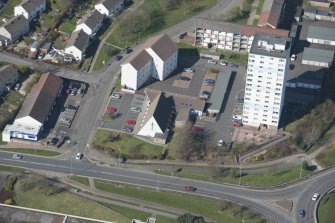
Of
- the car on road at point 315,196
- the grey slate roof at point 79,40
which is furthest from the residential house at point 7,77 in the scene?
the car on road at point 315,196

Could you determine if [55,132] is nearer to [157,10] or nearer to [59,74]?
[59,74]

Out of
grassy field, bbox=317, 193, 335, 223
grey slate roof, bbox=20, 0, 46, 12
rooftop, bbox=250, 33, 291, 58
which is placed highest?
rooftop, bbox=250, 33, 291, 58

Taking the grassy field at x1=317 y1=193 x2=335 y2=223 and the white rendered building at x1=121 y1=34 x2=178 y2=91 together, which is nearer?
the grassy field at x1=317 y1=193 x2=335 y2=223

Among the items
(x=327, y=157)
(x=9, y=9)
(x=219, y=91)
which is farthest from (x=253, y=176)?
(x=9, y=9)

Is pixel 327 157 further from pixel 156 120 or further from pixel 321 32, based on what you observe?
pixel 321 32

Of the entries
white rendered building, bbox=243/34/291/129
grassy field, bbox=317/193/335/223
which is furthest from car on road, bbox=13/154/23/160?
grassy field, bbox=317/193/335/223

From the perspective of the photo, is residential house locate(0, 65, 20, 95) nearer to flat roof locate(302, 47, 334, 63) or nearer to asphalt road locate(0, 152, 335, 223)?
asphalt road locate(0, 152, 335, 223)
